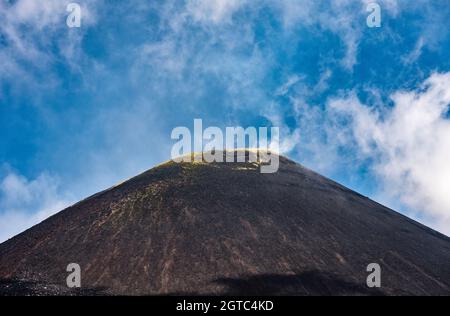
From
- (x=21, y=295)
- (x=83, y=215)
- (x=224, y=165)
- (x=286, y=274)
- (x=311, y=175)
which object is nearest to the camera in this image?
(x=21, y=295)

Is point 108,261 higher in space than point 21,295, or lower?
higher

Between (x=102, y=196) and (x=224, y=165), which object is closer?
(x=102, y=196)

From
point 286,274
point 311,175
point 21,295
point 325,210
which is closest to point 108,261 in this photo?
point 21,295

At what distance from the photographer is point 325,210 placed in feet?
185

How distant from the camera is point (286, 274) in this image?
37.0 metres

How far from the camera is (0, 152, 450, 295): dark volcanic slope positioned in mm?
35656

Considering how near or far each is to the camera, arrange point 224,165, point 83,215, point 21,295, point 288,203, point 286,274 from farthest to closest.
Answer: point 224,165 → point 288,203 → point 83,215 → point 286,274 → point 21,295

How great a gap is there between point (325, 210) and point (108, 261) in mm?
31994

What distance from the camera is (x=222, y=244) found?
140 feet

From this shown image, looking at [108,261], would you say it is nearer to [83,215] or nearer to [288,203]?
[83,215]

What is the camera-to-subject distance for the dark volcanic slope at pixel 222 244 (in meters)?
35.7
